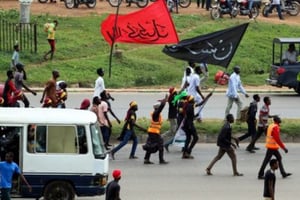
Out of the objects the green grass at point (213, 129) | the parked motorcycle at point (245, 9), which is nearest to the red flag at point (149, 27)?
the green grass at point (213, 129)

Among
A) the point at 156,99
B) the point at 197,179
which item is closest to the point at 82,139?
the point at 197,179

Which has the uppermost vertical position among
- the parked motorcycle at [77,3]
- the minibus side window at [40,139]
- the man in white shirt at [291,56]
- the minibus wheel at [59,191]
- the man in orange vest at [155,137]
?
the parked motorcycle at [77,3]

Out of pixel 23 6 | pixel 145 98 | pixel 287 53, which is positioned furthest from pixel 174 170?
pixel 23 6

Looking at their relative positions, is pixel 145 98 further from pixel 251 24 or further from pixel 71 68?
pixel 251 24

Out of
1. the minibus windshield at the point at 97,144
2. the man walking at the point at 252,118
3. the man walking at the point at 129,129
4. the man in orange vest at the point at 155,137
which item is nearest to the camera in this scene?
the minibus windshield at the point at 97,144

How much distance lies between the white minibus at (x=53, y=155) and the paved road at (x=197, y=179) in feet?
3.24

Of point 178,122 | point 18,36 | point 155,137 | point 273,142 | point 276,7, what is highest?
point 276,7

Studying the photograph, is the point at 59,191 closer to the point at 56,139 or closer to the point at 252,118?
the point at 56,139

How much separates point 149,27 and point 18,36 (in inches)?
472

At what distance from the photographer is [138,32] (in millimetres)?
27734

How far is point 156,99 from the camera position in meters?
31.4

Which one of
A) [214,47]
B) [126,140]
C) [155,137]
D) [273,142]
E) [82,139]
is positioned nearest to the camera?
[82,139]

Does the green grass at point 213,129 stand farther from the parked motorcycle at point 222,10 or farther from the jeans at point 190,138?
the parked motorcycle at point 222,10

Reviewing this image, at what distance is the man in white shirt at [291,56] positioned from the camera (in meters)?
32.9
